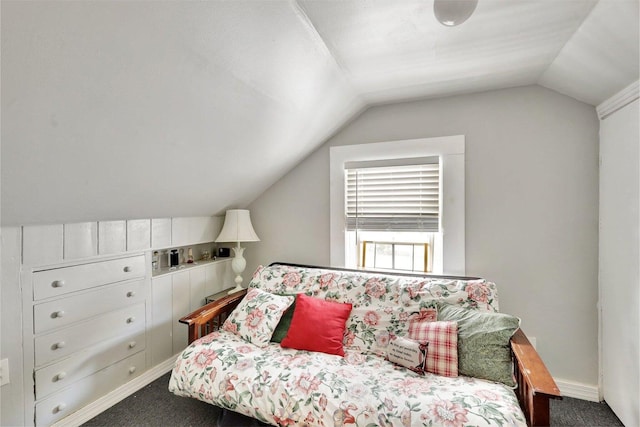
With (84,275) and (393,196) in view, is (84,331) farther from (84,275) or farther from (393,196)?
(393,196)

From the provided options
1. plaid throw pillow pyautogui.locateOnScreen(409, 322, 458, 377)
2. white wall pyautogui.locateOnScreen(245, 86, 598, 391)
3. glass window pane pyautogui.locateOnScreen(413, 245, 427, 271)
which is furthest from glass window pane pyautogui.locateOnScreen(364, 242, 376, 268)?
plaid throw pillow pyautogui.locateOnScreen(409, 322, 458, 377)

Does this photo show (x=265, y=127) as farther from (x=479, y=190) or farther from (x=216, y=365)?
(x=479, y=190)

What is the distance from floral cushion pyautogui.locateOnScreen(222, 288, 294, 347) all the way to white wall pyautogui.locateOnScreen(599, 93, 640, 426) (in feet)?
7.14

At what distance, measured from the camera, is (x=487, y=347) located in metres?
1.68

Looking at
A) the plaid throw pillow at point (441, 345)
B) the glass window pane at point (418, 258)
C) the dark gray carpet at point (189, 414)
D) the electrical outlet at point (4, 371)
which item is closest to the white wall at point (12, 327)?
the electrical outlet at point (4, 371)

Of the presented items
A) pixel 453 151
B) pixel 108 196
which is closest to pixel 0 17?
pixel 108 196

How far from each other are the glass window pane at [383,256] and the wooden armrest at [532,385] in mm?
1196

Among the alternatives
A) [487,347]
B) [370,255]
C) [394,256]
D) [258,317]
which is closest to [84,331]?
[258,317]

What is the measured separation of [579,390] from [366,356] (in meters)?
1.64

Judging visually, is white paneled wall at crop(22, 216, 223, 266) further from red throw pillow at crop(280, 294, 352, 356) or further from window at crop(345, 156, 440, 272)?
window at crop(345, 156, 440, 272)

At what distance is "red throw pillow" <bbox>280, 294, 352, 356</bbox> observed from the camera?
6.42 ft

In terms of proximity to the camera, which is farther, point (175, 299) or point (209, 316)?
point (175, 299)

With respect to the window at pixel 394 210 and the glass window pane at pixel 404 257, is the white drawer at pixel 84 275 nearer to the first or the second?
the window at pixel 394 210

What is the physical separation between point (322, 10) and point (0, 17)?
3.90ft
